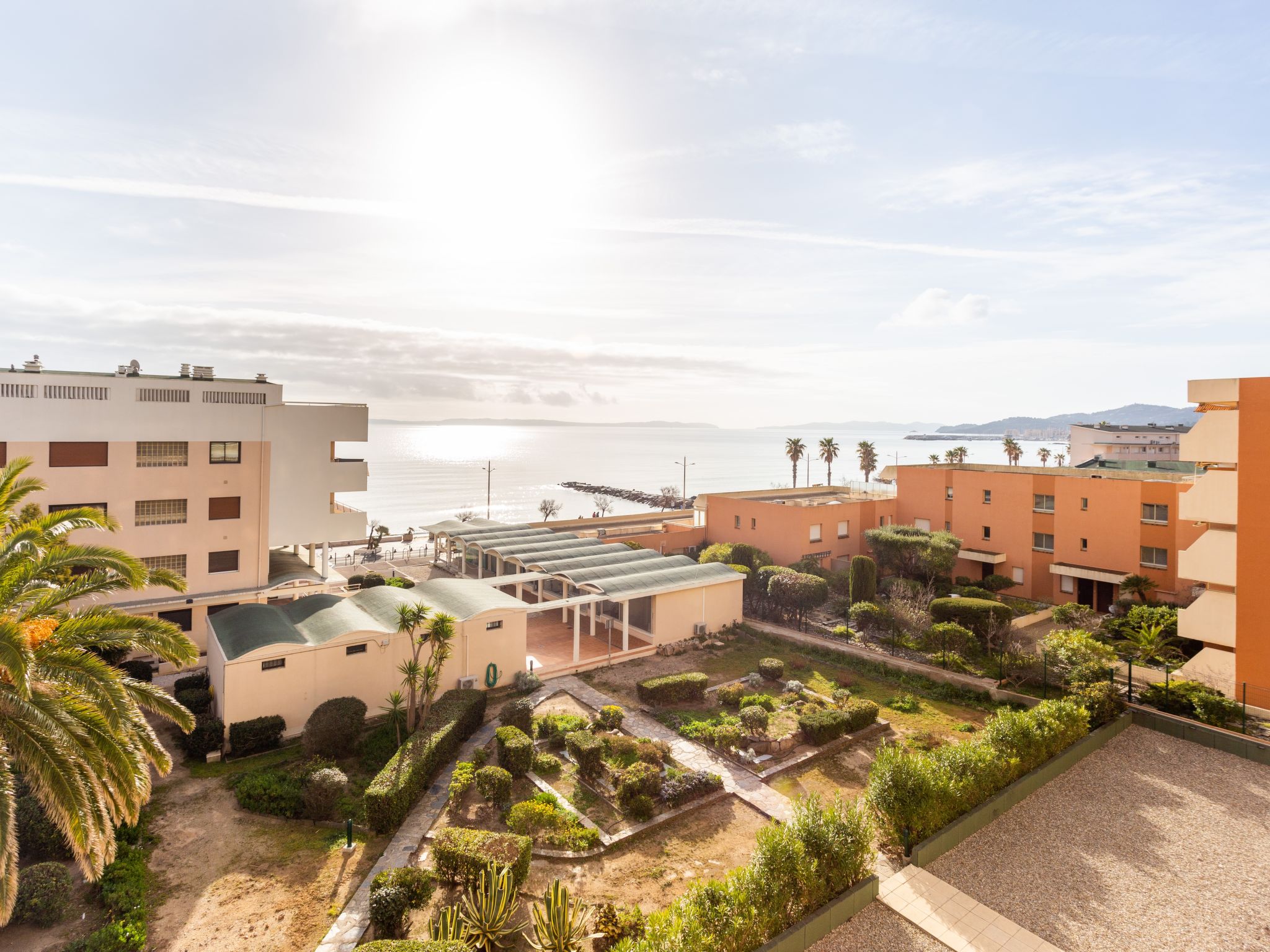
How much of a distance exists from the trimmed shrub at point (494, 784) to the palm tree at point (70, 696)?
648 cm

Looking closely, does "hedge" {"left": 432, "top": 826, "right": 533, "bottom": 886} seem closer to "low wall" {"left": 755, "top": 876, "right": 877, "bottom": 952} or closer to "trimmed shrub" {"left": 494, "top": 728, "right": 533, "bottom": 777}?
"trimmed shrub" {"left": 494, "top": 728, "right": 533, "bottom": 777}

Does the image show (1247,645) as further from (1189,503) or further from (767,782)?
(767,782)

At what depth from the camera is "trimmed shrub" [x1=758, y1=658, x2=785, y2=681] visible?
24219 millimetres

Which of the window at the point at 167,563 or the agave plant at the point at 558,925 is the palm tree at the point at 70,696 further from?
the window at the point at 167,563

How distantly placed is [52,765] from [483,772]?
849 centimetres

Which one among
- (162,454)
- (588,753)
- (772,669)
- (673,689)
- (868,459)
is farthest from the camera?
(868,459)

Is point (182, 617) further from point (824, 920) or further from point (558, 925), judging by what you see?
point (824, 920)

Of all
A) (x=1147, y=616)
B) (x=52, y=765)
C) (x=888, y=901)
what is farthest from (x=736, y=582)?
(x=52, y=765)

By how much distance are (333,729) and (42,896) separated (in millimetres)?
6922

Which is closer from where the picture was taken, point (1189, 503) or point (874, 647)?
point (1189, 503)

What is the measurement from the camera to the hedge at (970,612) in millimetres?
26688

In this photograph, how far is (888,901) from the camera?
11914 mm

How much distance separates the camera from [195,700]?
19641 mm

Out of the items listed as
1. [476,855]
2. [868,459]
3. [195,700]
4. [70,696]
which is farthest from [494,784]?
[868,459]
